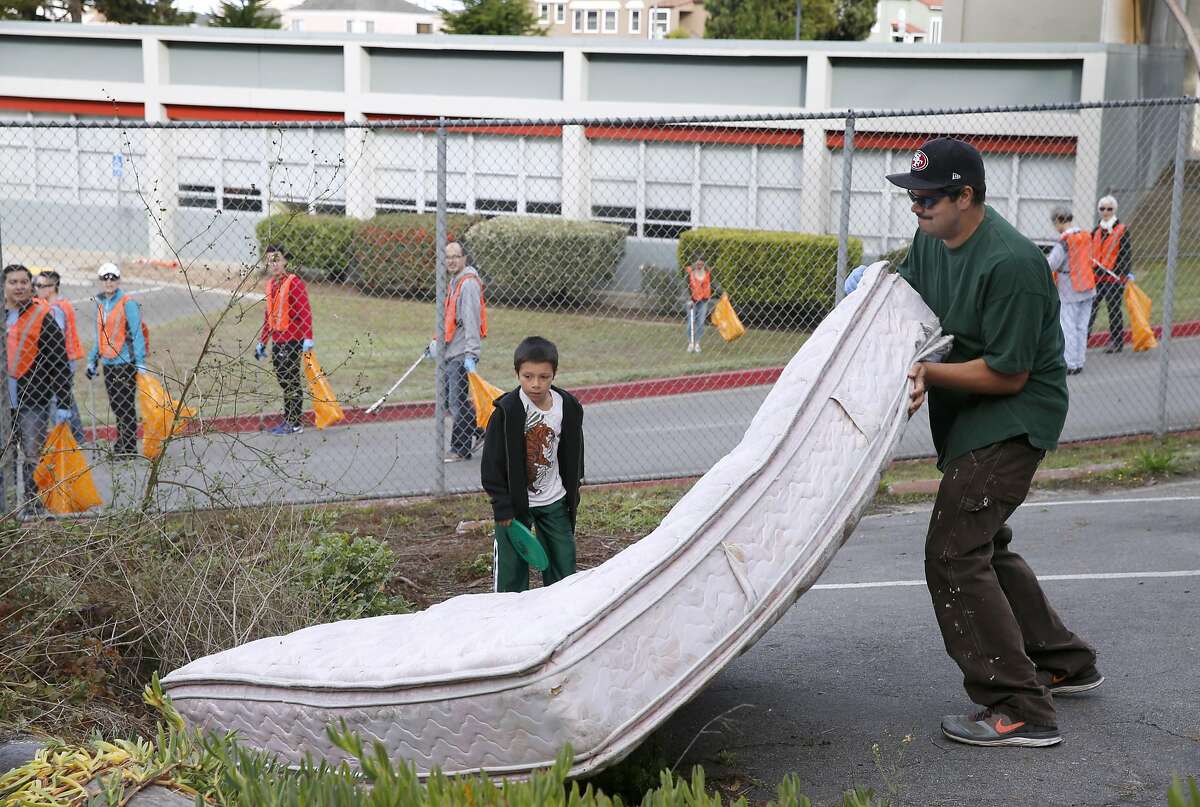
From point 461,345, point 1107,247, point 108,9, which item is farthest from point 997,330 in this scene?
point 108,9

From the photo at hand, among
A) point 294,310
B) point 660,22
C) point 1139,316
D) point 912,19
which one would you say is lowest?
point 1139,316

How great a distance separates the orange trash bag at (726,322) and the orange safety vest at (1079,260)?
165 inches

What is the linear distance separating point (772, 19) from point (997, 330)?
158 ft

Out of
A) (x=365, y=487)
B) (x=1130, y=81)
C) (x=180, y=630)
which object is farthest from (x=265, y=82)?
(x=180, y=630)

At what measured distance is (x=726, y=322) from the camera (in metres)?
12.1

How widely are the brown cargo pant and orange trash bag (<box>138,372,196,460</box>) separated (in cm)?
344

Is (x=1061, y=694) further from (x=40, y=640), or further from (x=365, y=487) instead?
(x=365, y=487)

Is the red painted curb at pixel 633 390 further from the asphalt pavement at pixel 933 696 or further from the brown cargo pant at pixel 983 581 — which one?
the brown cargo pant at pixel 983 581

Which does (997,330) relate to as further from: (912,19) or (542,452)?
(912,19)

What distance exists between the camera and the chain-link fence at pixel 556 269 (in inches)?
338

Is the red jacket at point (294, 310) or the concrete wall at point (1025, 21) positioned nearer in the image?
the red jacket at point (294, 310)

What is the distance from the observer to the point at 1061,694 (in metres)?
4.94

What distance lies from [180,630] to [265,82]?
81.7 feet

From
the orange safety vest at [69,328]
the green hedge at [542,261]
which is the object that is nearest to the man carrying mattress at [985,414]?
the orange safety vest at [69,328]
